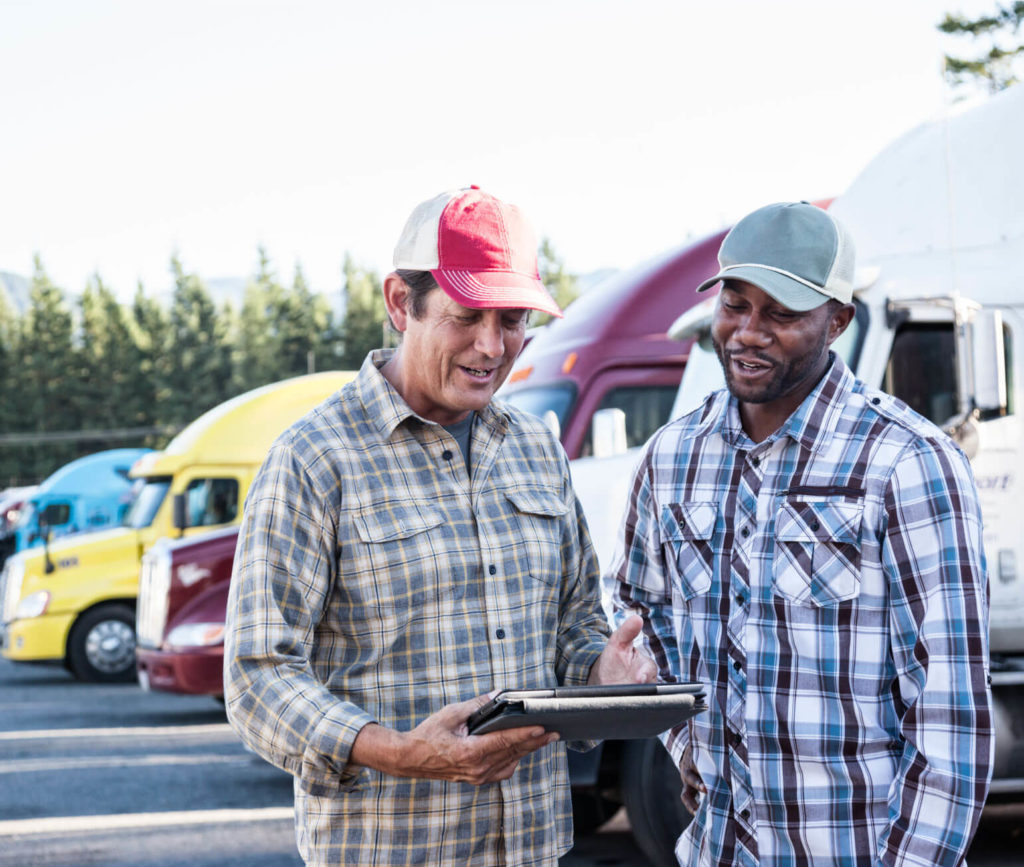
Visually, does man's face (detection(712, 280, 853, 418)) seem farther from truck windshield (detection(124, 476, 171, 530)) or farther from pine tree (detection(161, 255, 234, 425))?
pine tree (detection(161, 255, 234, 425))

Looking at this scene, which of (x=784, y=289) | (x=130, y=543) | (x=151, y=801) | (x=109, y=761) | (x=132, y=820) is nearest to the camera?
(x=784, y=289)

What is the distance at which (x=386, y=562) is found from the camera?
7.11 ft

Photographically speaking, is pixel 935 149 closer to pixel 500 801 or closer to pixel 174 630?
pixel 500 801

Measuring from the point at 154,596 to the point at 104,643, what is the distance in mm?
3937

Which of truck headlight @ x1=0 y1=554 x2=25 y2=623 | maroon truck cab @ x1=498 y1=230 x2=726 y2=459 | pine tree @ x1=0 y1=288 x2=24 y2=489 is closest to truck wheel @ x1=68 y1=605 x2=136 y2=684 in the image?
truck headlight @ x1=0 y1=554 x2=25 y2=623

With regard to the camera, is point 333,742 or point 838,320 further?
point 838,320

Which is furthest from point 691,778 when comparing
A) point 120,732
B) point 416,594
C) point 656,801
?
point 120,732

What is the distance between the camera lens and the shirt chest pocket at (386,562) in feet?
7.08

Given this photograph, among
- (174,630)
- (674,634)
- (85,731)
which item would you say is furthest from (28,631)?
(674,634)

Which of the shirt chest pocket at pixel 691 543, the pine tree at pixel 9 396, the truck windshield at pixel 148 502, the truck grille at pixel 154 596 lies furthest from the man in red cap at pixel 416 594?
the pine tree at pixel 9 396

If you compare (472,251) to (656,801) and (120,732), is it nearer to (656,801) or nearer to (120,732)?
(656,801)

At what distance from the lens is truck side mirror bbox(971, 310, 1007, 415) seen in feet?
16.0

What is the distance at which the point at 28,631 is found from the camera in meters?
13.5

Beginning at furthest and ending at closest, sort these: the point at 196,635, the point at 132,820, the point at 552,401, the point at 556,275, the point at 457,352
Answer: the point at 556,275 < the point at 196,635 < the point at 552,401 < the point at 132,820 < the point at 457,352
